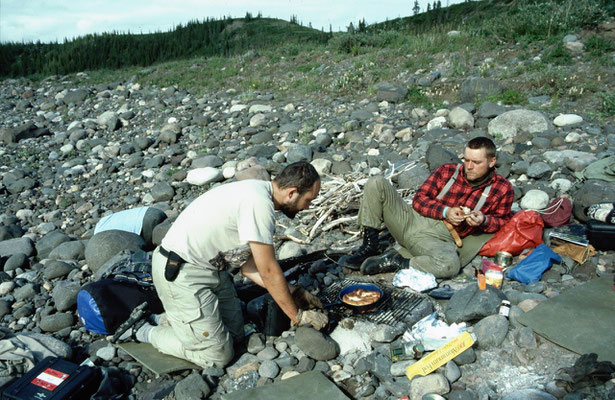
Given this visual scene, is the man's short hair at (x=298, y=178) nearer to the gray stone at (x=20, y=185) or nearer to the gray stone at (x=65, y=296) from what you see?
the gray stone at (x=65, y=296)

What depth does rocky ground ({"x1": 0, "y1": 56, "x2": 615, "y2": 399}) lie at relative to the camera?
3.24 m

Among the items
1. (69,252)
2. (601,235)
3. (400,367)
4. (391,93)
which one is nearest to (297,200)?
(400,367)

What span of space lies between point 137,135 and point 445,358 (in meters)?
8.86

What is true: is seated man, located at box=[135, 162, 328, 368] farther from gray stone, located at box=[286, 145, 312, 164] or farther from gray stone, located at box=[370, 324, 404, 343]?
gray stone, located at box=[286, 145, 312, 164]

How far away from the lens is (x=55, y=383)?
3006mm

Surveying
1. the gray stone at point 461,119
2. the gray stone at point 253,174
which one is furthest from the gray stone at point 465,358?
the gray stone at point 461,119

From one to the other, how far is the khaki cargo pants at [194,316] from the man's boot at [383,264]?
158 cm

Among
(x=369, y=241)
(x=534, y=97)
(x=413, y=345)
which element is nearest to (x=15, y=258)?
(x=369, y=241)

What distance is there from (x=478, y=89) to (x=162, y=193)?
5.69 meters

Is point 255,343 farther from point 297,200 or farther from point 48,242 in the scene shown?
point 48,242

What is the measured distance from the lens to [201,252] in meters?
3.24

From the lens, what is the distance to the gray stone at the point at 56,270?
5.15m

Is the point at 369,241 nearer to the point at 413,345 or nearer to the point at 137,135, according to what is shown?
the point at 413,345

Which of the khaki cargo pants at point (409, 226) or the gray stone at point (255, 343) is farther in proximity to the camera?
the khaki cargo pants at point (409, 226)
